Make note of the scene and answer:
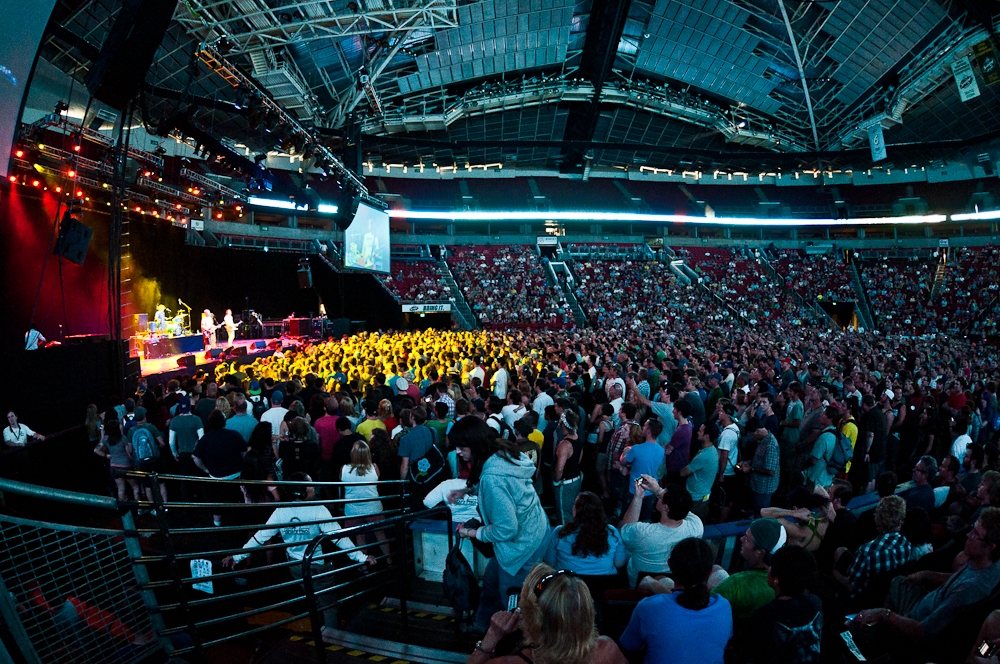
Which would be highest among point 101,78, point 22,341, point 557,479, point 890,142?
point 890,142

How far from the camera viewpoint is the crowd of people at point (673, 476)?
7.38 feet

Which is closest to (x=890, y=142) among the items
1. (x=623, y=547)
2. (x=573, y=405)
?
(x=573, y=405)

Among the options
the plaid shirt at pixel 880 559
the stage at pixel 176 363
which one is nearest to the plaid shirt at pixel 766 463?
the plaid shirt at pixel 880 559

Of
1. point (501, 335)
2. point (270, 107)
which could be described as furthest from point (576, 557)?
point (501, 335)

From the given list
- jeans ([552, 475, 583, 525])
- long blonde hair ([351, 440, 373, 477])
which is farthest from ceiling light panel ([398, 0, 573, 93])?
long blonde hair ([351, 440, 373, 477])

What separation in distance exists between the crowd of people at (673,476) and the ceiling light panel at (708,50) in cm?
1768

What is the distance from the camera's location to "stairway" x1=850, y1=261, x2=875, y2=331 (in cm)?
3322

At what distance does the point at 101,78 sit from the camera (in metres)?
7.15

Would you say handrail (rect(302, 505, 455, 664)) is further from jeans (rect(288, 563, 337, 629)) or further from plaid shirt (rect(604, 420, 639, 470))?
plaid shirt (rect(604, 420, 639, 470))

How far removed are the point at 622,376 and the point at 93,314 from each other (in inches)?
516

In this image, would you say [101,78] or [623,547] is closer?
[623,547]

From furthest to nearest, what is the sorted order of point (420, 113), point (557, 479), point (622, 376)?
point (420, 113) → point (622, 376) → point (557, 479)

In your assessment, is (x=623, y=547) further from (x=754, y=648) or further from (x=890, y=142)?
(x=890, y=142)

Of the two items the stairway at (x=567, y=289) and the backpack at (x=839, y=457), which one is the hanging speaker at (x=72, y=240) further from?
the stairway at (x=567, y=289)
